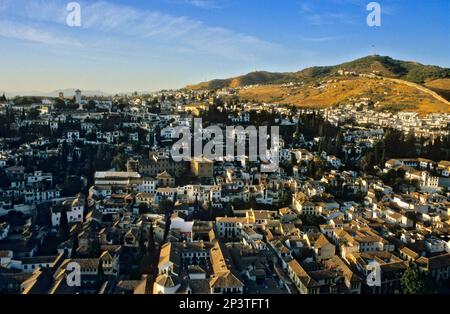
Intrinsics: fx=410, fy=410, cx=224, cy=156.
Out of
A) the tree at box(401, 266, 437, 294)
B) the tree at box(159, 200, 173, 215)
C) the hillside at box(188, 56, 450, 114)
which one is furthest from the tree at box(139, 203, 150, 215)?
the hillside at box(188, 56, 450, 114)

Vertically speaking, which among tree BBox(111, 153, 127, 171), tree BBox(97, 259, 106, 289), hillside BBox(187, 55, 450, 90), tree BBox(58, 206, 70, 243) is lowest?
tree BBox(97, 259, 106, 289)

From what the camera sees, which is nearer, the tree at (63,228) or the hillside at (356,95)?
the tree at (63,228)

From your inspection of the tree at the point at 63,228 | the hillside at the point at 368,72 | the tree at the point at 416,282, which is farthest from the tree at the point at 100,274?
the hillside at the point at 368,72

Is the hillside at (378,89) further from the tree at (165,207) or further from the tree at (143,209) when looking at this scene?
the tree at (143,209)

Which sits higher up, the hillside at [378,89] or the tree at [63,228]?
the hillside at [378,89]

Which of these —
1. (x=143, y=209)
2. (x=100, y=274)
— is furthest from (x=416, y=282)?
(x=143, y=209)

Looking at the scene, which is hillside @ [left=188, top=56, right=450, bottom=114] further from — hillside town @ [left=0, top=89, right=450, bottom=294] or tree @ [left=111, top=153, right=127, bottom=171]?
tree @ [left=111, top=153, right=127, bottom=171]

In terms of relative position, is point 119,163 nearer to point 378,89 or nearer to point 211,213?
point 211,213
